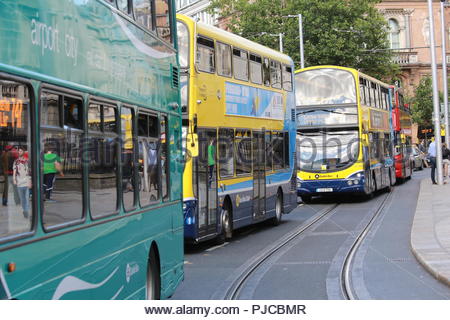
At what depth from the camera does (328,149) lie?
27266mm

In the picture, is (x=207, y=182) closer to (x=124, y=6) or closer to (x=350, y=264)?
(x=350, y=264)

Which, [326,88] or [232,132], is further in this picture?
[326,88]

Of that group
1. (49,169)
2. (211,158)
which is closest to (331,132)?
(211,158)

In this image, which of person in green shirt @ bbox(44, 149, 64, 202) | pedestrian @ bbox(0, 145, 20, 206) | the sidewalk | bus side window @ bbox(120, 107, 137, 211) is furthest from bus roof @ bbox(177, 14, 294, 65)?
pedestrian @ bbox(0, 145, 20, 206)

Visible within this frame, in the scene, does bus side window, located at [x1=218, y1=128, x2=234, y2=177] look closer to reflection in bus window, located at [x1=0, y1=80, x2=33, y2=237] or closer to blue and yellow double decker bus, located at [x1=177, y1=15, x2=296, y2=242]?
blue and yellow double decker bus, located at [x1=177, y1=15, x2=296, y2=242]

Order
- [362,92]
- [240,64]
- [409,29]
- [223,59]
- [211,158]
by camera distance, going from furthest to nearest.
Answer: [409,29], [362,92], [240,64], [223,59], [211,158]

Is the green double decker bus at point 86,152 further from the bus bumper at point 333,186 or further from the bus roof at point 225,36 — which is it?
the bus bumper at point 333,186

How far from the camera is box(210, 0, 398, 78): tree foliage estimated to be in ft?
186

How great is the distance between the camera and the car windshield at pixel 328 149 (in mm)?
27094

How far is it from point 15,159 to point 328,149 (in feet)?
75.3

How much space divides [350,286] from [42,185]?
645cm

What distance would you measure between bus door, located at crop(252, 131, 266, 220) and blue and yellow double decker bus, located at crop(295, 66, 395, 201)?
8509 mm

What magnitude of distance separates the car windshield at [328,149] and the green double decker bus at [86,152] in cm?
1823

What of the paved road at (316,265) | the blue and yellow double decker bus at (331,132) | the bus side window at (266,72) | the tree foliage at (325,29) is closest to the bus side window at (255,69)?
the bus side window at (266,72)
